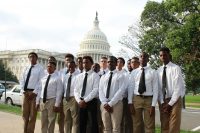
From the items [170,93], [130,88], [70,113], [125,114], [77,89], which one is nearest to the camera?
[170,93]

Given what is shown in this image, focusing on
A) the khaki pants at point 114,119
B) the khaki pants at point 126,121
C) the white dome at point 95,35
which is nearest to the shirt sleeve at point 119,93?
the khaki pants at point 114,119

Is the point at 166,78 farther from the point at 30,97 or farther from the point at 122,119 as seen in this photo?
the point at 30,97

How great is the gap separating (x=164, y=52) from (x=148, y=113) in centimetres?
128

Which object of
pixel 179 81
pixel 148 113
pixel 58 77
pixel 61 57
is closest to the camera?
pixel 179 81

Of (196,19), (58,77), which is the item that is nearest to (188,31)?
(196,19)

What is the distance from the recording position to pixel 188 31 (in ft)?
70.6

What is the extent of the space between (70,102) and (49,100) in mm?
531

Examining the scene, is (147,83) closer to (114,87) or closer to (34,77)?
(114,87)

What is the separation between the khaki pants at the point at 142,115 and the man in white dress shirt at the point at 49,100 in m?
1.85

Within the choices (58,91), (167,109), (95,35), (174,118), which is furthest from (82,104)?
(95,35)

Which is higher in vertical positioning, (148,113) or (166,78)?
(166,78)

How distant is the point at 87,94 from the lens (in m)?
8.21

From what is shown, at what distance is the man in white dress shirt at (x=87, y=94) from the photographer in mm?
8133

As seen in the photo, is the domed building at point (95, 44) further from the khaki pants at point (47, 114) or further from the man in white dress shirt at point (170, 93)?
the man in white dress shirt at point (170, 93)
